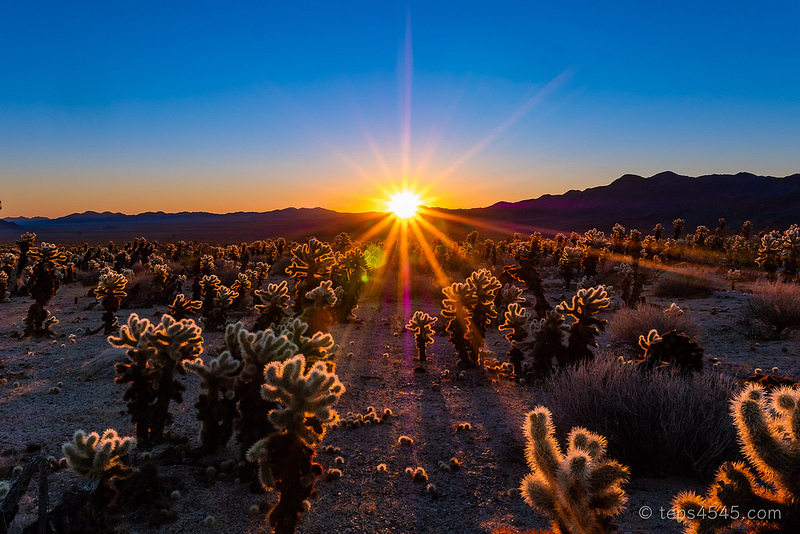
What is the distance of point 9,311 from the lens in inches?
605

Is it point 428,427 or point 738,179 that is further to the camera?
point 738,179

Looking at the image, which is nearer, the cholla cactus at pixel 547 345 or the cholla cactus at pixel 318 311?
the cholla cactus at pixel 547 345

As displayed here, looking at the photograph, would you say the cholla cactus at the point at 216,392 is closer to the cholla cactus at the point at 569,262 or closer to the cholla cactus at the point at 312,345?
the cholla cactus at the point at 312,345

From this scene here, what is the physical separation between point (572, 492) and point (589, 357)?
225 inches

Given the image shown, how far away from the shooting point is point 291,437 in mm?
3711

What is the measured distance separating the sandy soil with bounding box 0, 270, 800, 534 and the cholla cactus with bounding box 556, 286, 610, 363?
3.61 feet

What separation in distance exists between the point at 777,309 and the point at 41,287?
18.4 metres

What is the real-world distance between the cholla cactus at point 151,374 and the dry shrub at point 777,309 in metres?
12.7

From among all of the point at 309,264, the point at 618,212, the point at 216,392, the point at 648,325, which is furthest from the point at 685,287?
the point at 618,212

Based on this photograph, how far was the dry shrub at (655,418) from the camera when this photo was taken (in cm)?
484

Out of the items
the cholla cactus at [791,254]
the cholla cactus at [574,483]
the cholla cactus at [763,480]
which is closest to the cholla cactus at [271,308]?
the cholla cactus at [574,483]

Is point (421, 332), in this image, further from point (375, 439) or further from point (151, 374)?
point (151, 374)

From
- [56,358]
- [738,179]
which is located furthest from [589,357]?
[738,179]

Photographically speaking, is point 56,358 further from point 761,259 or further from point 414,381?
point 761,259
